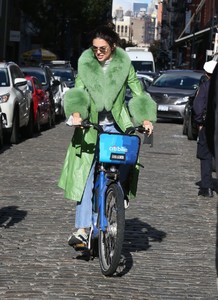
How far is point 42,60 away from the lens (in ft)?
230

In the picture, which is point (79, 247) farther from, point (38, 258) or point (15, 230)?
point (15, 230)

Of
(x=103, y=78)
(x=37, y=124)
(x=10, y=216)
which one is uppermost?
(x=103, y=78)

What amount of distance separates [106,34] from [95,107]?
0.56 m

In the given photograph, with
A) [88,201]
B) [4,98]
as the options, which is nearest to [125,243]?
[88,201]

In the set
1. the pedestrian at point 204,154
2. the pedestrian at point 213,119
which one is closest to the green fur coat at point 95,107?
the pedestrian at point 213,119

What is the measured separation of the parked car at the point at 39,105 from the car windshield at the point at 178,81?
5.65 m

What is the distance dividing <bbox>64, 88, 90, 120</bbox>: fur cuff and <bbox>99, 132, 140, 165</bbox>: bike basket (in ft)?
1.14

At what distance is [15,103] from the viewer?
68.4ft

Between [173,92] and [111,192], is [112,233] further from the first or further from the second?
[173,92]

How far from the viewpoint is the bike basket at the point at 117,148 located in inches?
301

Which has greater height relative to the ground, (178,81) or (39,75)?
(39,75)

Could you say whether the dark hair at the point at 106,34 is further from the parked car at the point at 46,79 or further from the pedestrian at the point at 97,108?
Answer: the parked car at the point at 46,79

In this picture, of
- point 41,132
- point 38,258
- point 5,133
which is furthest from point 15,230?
point 41,132

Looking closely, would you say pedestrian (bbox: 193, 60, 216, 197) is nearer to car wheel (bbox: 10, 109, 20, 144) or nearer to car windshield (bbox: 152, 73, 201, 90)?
car wheel (bbox: 10, 109, 20, 144)
